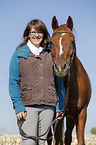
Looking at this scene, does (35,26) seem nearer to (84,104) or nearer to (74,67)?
(74,67)

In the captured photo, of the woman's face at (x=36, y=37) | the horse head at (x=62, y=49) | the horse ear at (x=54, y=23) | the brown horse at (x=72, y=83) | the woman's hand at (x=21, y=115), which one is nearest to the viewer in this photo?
the woman's hand at (x=21, y=115)

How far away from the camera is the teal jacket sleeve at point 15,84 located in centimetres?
377

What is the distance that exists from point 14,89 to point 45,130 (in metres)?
0.76

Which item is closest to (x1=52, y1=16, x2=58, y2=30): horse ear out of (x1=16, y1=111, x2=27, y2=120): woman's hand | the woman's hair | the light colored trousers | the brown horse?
the brown horse

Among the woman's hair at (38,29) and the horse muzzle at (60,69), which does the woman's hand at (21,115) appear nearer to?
the horse muzzle at (60,69)

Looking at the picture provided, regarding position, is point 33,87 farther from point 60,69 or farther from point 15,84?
point 60,69

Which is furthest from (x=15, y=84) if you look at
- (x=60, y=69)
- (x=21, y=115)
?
(x=60, y=69)

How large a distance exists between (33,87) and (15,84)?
0.90 ft

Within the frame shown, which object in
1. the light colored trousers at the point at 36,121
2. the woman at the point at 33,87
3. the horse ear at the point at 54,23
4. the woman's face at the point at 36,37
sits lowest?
the light colored trousers at the point at 36,121

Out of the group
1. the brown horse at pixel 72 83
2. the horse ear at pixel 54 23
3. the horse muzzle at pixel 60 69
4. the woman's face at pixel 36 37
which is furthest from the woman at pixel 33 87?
the horse ear at pixel 54 23

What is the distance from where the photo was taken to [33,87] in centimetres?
381

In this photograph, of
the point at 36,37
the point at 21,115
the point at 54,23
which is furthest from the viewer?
the point at 54,23

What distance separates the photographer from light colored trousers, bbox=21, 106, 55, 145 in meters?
3.76

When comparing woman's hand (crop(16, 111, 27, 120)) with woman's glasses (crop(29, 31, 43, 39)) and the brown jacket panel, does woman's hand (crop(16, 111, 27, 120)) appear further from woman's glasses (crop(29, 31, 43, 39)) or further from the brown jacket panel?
woman's glasses (crop(29, 31, 43, 39))
